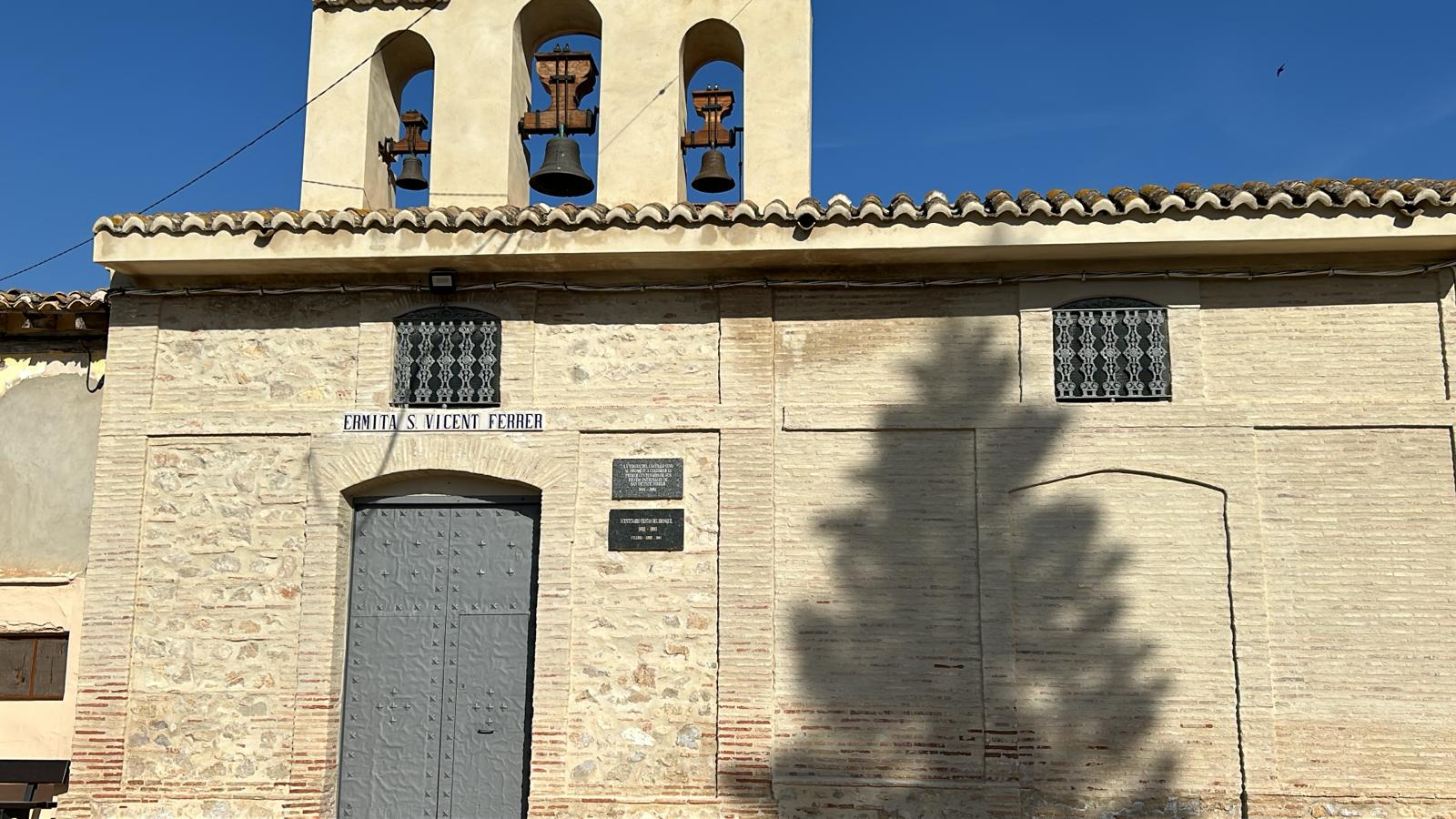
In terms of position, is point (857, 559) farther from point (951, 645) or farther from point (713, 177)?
point (713, 177)

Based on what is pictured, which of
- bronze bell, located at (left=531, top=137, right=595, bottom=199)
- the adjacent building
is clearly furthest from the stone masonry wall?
bronze bell, located at (left=531, top=137, right=595, bottom=199)

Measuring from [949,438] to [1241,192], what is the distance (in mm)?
2425

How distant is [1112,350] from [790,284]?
2230 millimetres

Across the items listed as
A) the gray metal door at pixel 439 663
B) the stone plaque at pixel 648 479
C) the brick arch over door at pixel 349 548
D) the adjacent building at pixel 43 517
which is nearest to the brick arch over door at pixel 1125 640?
the stone plaque at pixel 648 479

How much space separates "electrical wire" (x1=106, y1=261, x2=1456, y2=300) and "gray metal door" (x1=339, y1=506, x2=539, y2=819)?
1.57 metres

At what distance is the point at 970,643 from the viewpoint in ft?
28.4

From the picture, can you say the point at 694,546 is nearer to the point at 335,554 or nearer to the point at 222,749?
the point at 335,554

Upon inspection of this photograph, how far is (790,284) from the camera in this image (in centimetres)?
920

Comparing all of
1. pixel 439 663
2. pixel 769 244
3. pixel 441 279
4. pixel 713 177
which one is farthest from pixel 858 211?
pixel 439 663

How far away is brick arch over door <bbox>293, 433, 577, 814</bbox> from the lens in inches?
345

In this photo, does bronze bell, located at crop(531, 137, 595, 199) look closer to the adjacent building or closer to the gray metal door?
the gray metal door

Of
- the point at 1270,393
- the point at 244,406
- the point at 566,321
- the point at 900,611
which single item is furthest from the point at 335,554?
the point at 1270,393

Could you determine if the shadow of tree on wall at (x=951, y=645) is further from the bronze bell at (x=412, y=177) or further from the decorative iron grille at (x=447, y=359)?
the bronze bell at (x=412, y=177)

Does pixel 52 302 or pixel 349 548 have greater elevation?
pixel 52 302
